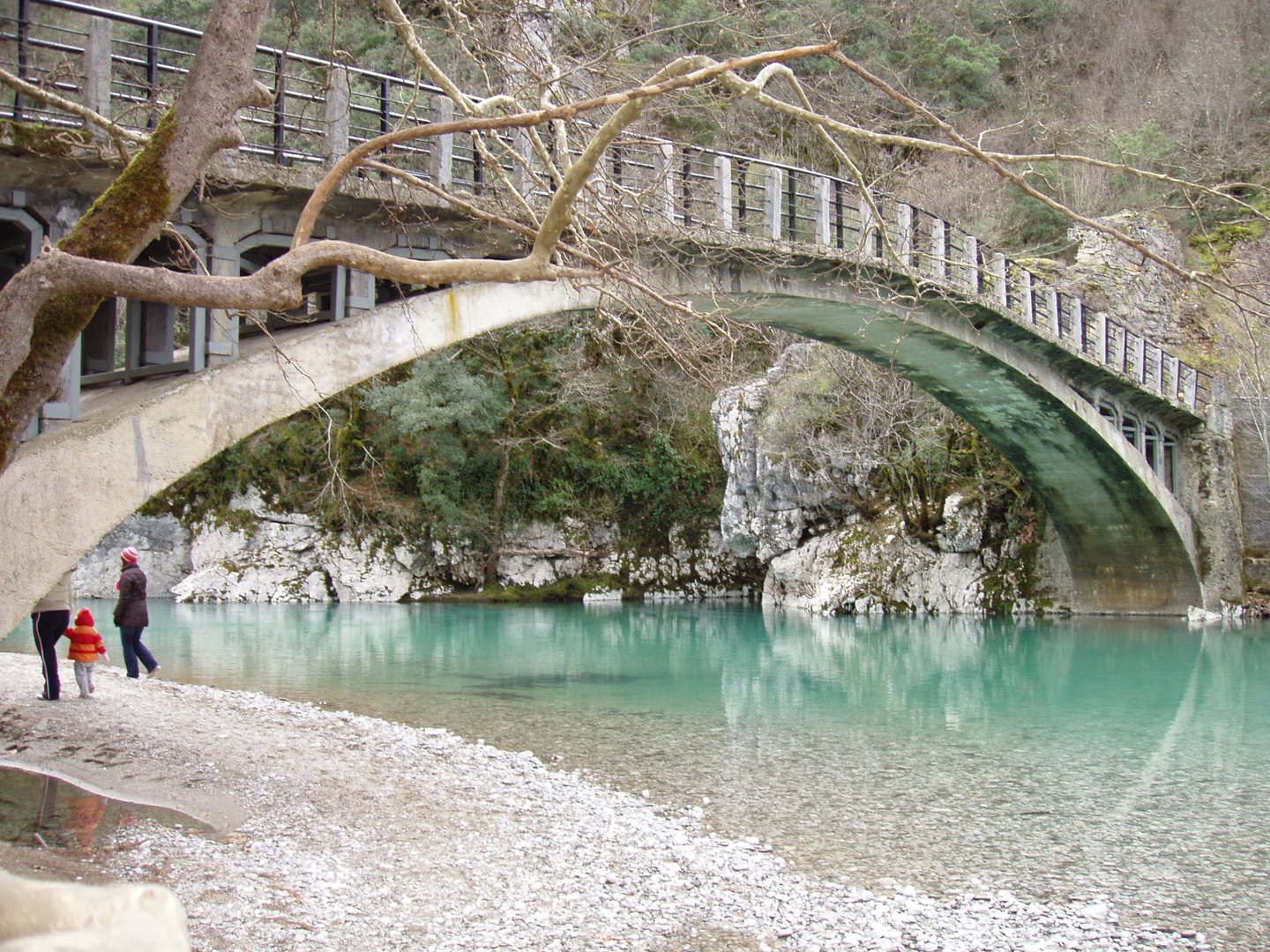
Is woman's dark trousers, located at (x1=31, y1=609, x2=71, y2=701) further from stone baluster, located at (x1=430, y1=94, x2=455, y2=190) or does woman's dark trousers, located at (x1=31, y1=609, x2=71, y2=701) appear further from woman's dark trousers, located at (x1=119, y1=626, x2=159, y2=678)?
stone baluster, located at (x1=430, y1=94, x2=455, y2=190)

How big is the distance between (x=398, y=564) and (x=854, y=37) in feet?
60.6

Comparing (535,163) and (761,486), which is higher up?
(535,163)

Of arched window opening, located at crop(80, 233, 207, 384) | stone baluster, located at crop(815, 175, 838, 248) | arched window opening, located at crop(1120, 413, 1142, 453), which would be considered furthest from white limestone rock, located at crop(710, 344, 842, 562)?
arched window opening, located at crop(80, 233, 207, 384)

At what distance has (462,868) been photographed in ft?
15.2

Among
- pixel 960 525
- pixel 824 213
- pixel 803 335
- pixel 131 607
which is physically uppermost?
pixel 824 213

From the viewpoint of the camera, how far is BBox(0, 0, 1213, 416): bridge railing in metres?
7.36

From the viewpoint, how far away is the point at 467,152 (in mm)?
11555

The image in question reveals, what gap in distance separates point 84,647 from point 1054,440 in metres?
17.2

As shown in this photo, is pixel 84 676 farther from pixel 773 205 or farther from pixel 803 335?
pixel 803 335

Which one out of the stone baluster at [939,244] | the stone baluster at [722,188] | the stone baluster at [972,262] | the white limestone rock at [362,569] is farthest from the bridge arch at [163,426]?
the white limestone rock at [362,569]

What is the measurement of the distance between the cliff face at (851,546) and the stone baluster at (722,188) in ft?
29.0

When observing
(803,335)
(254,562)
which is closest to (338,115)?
(803,335)

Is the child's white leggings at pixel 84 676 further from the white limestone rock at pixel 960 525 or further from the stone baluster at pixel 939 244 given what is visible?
the white limestone rock at pixel 960 525

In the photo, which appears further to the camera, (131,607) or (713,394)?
(713,394)
